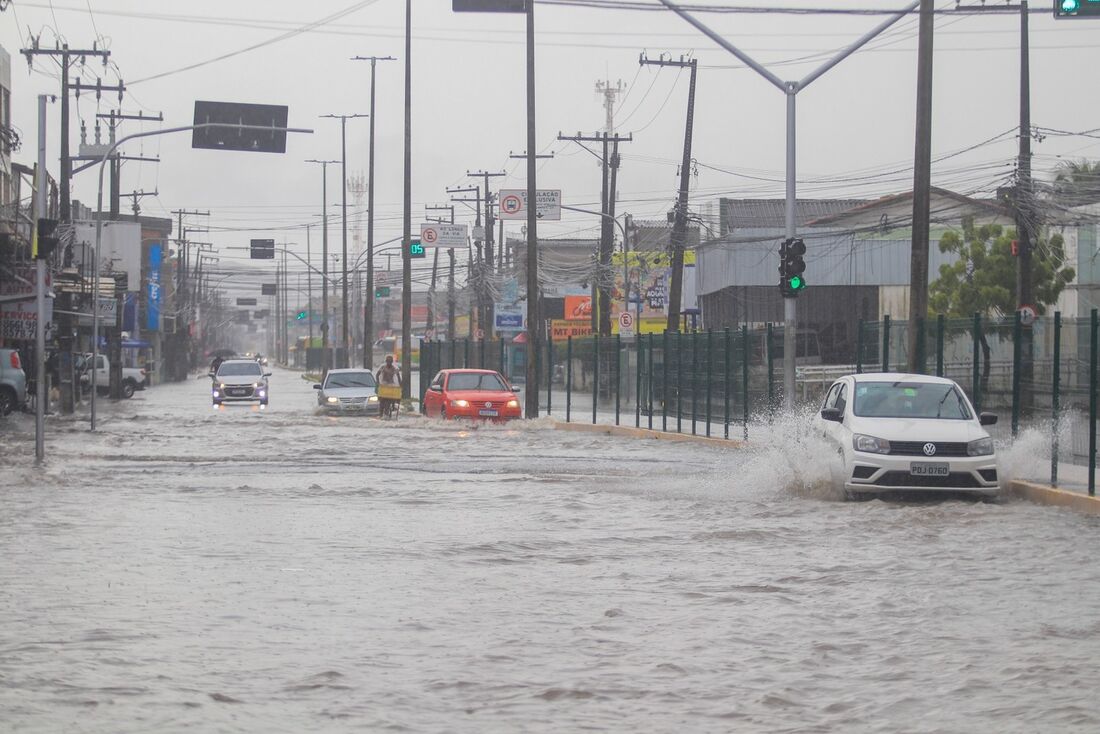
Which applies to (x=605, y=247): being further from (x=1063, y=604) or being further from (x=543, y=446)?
(x=1063, y=604)

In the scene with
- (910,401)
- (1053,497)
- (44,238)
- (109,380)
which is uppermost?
(44,238)

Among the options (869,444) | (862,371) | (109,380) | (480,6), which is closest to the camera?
(869,444)

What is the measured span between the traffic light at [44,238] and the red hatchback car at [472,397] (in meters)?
14.1

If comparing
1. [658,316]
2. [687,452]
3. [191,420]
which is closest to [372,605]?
[687,452]

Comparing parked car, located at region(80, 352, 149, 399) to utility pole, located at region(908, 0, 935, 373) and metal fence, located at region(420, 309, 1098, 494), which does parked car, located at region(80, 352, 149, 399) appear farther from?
utility pole, located at region(908, 0, 935, 373)

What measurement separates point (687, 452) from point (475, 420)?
29.5ft

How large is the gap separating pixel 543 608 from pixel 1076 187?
3162cm

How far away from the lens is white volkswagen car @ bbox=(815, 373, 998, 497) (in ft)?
53.4

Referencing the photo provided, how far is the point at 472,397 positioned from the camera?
34875 millimetres

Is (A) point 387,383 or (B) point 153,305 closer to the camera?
(A) point 387,383

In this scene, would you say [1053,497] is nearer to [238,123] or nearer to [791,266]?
[791,266]

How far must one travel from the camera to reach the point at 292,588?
35.3ft

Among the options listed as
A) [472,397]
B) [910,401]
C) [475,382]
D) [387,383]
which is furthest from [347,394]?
[910,401]

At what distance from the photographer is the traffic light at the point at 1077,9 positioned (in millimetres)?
17188
